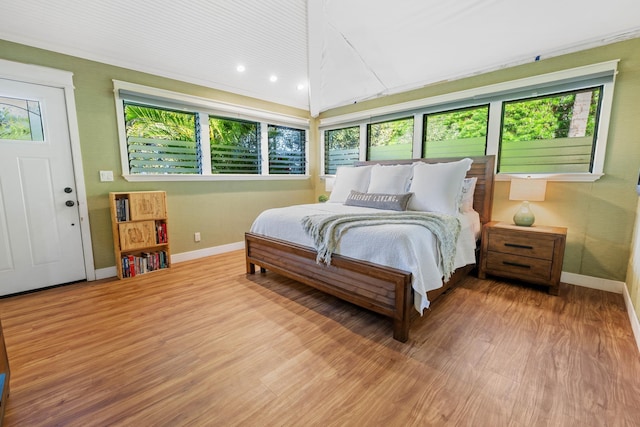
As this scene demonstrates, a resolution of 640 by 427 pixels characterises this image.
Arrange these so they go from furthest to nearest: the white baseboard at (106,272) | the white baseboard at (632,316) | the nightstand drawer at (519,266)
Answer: the white baseboard at (106,272) < the nightstand drawer at (519,266) < the white baseboard at (632,316)

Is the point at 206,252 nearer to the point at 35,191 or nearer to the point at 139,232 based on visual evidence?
the point at 139,232

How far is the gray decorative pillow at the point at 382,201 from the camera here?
2.84 metres

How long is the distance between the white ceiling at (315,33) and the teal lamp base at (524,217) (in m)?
1.53

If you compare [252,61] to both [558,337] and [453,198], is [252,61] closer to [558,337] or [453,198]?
[453,198]

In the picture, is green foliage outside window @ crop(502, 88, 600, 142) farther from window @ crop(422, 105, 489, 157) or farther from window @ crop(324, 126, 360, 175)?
window @ crop(324, 126, 360, 175)

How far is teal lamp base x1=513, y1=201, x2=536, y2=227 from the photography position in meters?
2.73

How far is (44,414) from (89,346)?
1.85 feet

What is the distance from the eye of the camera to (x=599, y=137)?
8.23 ft

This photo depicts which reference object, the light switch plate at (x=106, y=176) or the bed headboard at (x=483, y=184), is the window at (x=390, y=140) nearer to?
the bed headboard at (x=483, y=184)

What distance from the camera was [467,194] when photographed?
293 cm

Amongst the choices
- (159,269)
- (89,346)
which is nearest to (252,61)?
(159,269)

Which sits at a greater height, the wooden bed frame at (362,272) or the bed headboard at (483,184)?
the bed headboard at (483,184)

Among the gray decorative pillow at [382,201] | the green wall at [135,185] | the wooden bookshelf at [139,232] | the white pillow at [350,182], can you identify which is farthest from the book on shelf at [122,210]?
the gray decorative pillow at [382,201]

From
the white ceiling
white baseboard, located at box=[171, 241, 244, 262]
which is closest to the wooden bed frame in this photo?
white baseboard, located at box=[171, 241, 244, 262]
